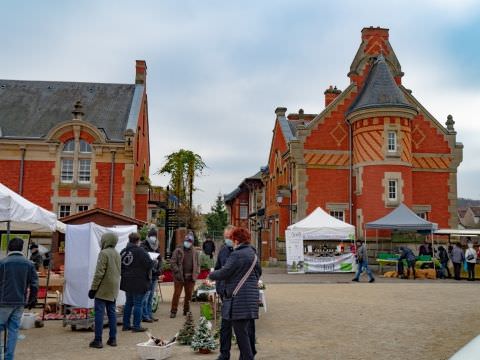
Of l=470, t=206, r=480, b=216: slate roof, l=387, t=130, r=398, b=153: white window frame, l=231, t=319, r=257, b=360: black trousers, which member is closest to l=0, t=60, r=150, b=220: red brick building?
l=387, t=130, r=398, b=153: white window frame

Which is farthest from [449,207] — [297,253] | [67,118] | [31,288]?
[31,288]

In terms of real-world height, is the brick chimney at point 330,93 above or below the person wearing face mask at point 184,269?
above

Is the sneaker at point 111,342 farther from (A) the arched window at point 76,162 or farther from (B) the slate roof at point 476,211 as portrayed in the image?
(B) the slate roof at point 476,211

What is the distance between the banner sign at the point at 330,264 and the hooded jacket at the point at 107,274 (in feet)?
57.5

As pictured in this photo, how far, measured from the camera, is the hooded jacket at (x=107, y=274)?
841 cm

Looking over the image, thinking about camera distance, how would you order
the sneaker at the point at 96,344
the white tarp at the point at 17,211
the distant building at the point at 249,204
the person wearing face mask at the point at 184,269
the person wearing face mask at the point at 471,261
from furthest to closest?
the distant building at the point at 249,204
the person wearing face mask at the point at 471,261
the person wearing face mask at the point at 184,269
the white tarp at the point at 17,211
the sneaker at the point at 96,344

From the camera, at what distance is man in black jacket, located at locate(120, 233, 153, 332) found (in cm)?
946

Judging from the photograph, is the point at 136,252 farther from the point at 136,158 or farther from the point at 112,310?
the point at 136,158

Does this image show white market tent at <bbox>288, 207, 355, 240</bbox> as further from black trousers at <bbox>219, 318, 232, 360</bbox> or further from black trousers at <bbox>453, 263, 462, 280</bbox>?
black trousers at <bbox>219, 318, 232, 360</bbox>

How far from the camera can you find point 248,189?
165 feet

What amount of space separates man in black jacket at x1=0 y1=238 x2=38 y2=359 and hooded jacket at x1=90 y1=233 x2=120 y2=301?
1362 millimetres

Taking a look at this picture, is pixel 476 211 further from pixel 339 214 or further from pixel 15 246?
pixel 15 246

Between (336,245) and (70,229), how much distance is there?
19876mm

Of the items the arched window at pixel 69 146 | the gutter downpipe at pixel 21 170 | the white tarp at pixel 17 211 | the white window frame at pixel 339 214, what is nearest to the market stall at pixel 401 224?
the white window frame at pixel 339 214
